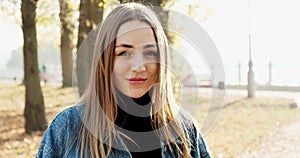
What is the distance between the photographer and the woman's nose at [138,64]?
1.82 meters

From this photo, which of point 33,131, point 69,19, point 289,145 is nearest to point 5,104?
point 69,19

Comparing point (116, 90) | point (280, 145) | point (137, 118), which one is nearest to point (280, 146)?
point (280, 145)

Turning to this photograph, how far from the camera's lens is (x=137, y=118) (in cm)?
203

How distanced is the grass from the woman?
2.89m

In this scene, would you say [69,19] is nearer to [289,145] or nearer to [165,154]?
[289,145]

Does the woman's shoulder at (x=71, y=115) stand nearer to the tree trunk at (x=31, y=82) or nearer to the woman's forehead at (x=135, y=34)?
the woman's forehead at (x=135, y=34)

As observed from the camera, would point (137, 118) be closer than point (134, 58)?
No

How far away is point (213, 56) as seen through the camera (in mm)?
2070

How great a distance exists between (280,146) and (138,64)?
6966mm

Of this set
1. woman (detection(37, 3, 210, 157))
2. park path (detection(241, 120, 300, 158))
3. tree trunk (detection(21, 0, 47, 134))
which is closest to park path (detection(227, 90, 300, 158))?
park path (detection(241, 120, 300, 158))

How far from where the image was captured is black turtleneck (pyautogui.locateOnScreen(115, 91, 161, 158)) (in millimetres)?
1955

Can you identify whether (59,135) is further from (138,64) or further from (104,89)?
(138,64)

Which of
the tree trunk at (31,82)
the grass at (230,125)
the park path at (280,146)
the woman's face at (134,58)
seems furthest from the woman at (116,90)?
the tree trunk at (31,82)

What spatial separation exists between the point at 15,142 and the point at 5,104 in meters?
8.06
